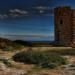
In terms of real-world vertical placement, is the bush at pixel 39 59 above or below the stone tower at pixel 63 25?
below

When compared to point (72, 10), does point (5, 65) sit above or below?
below

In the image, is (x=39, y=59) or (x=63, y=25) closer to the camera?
(x=39, y=59)

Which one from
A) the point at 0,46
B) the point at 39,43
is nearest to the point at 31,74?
the point at 0,46

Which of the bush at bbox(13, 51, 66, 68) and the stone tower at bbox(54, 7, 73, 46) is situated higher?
the stone tower at bbox(54, 7, 73, 46)

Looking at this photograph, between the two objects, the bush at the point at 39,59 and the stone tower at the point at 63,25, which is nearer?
the bush at the point at 39,59

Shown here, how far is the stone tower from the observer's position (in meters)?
28.0

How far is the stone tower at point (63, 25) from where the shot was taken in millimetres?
27969

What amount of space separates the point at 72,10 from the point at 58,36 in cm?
291

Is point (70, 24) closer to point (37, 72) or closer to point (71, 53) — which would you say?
point (71, 53)

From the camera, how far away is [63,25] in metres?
28.2

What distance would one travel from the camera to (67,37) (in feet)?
92.9

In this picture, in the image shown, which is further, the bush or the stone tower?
the stone tower

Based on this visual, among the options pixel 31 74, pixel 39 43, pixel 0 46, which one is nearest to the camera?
A: pixel 31 74

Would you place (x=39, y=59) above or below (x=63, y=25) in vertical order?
below
